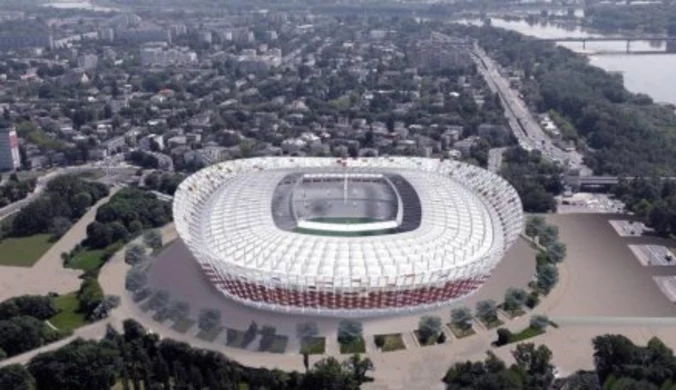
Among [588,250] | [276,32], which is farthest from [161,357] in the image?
[276,32]

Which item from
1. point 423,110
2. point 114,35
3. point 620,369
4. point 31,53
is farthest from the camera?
point 114,35

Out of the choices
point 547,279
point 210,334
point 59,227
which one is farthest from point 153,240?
point 547,279

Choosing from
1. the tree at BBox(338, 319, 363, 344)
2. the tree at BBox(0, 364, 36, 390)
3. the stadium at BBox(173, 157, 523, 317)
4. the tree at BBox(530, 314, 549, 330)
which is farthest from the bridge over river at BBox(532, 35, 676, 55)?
the tree at BBox(0, 364, 36, 390)

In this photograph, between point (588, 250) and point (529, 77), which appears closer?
point (588, 250)

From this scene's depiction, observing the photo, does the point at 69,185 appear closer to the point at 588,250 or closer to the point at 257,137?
the point at 257,137

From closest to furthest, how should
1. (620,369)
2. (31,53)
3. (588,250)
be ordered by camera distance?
(620,369), (588,250), (31,53)

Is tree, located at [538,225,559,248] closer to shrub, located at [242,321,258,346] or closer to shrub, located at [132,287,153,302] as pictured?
shrub, located at [242,321,258,346]
